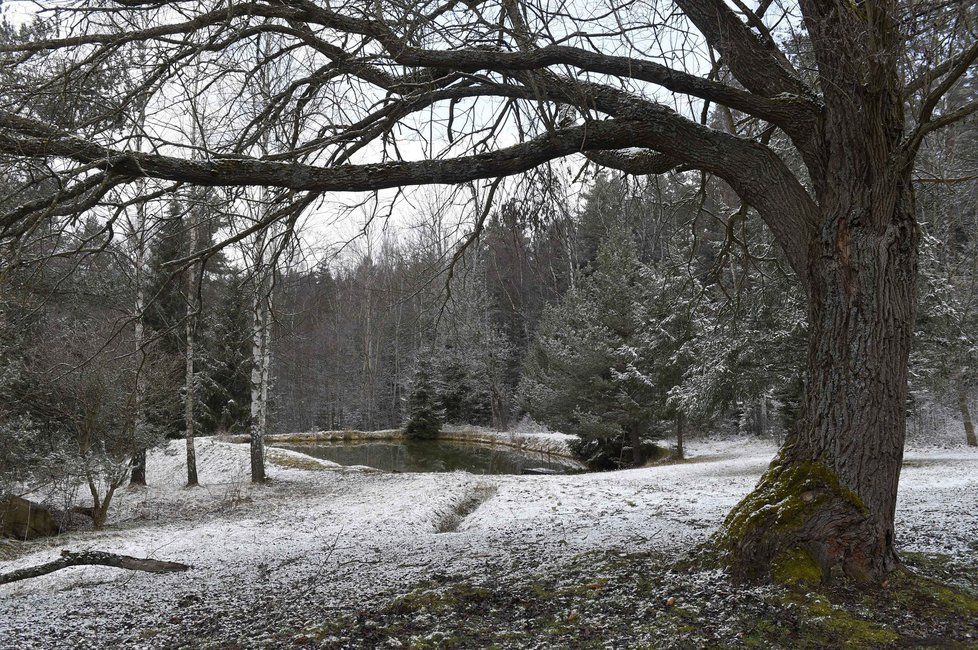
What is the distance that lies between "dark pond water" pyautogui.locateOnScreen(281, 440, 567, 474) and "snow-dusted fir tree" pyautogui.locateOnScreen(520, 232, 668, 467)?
210 cm

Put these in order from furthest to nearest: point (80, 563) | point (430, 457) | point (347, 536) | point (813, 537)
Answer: point (430, 457)
point (347, 536)
point (80, 563)
point (813, 537)

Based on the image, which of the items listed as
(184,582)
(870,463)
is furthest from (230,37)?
(870,463)

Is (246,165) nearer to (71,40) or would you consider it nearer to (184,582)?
(71,40)

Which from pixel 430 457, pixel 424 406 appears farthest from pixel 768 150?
pixel 424 406

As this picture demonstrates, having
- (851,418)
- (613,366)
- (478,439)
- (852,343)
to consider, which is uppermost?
Result: (613,366)

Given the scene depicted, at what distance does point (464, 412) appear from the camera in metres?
31.0

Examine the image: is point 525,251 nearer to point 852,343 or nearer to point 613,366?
point 852,343

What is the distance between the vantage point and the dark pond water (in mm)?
20372

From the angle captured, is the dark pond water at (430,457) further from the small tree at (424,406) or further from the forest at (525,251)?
the forest at (525,251)

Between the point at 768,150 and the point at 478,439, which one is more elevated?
the point at 768,150

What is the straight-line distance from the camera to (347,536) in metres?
8.24

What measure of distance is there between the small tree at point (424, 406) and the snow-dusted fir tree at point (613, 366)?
29.2ft

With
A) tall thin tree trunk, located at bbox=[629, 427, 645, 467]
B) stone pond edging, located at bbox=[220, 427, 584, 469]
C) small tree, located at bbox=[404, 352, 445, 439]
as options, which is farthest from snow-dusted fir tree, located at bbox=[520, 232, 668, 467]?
small tree, located at bbox=[404, 352, 445, 439]

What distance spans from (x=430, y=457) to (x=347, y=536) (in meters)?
15.4
